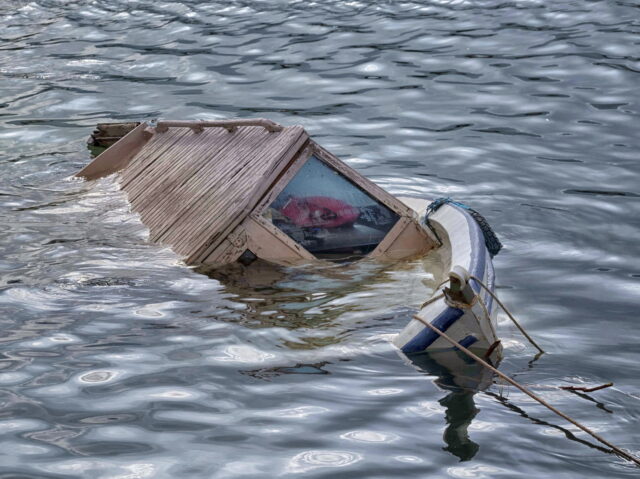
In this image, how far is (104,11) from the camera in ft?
78.7

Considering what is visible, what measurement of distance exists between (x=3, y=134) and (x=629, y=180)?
9524mm

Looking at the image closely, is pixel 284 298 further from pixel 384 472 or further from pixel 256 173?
pixel 384 472

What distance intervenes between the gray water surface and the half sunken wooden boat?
0.96ft

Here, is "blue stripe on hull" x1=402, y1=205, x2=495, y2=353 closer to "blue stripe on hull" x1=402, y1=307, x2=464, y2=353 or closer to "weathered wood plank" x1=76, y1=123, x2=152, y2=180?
"blue stripe on hull" x1=402, y1=307, x2=464, y2=353

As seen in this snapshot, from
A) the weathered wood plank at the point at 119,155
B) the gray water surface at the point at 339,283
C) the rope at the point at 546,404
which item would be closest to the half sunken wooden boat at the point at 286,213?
the gray water surface at the point at 339,283

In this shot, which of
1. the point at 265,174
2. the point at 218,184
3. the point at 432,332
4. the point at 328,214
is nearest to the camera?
the point at 432,332

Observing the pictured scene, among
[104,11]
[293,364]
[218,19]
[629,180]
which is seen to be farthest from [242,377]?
[104,11]

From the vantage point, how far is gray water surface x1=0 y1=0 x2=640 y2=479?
614cm

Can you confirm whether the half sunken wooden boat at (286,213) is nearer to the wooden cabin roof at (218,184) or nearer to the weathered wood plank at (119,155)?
the wooden cabin roof at (218,184)

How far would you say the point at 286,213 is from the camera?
30.5ft

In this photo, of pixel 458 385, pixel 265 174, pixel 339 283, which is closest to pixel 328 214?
pixel 265 174

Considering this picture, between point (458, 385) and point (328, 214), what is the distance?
298 cm

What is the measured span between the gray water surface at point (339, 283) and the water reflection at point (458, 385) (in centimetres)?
2

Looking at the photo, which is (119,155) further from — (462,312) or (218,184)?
(462,312)
